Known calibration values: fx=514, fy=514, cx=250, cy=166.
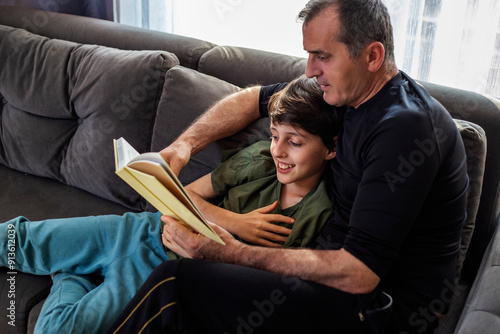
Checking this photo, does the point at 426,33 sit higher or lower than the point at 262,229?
higher

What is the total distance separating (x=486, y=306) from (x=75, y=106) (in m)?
1.62

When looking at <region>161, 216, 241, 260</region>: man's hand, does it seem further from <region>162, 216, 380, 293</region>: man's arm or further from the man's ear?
the man's ear

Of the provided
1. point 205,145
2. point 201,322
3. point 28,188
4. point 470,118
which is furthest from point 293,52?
point 201,322

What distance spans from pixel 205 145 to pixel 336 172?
494mm

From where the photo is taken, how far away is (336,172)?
1375 mm

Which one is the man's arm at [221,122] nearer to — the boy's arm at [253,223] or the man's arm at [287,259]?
the boy's arm at [253,223]

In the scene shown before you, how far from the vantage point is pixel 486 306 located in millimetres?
1003

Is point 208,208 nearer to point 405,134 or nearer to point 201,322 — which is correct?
point 201,322

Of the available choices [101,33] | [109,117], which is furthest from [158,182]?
[101,33]

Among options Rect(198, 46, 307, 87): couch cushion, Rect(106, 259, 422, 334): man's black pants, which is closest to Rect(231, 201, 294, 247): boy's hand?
Rect(106, 259, 422, 334): man's black pants

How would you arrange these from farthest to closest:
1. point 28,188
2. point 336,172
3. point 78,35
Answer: point 78,35
point 28,188
point 336,172

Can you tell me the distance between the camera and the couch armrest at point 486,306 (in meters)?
0.93

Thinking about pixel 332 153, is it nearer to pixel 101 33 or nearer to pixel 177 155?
pixel 177 155

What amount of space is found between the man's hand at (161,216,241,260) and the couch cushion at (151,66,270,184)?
1.52 ft
